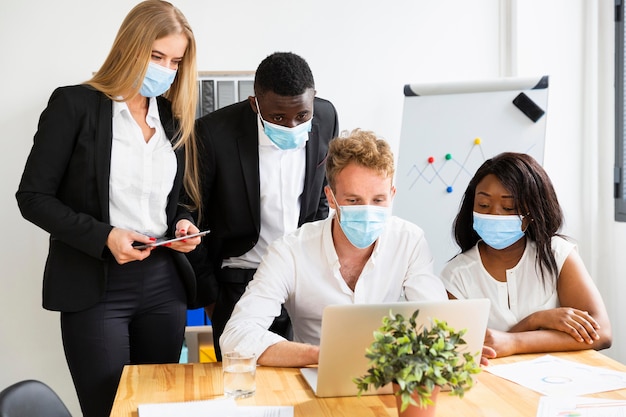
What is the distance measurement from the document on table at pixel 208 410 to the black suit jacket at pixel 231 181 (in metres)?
0.88

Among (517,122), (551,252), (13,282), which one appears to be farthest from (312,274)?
(13,282)

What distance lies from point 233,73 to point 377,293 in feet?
6.08

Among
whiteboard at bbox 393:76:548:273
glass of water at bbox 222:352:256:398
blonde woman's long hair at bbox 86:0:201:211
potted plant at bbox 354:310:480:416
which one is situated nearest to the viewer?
potted plant at bbox 354:310:480:416

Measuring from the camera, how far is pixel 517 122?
133 inches

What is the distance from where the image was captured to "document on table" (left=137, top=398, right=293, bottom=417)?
1428mm

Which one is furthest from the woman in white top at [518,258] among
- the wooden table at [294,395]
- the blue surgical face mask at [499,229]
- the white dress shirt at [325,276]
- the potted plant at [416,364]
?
the potted plant at [416,364]

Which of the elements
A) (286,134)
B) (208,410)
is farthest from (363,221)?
(208,410)

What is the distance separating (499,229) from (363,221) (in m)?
0.47

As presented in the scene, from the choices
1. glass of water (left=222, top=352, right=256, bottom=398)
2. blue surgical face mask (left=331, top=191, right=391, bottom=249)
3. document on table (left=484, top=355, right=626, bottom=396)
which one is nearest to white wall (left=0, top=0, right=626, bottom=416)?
blue surgical face mask (left=331, top=191, right=391, bottom=249)

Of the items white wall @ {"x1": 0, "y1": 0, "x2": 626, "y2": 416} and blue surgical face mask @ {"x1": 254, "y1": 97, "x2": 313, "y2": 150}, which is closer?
blue surgical face mask @ {"x1": 254, "y1": 97, "x2": 313, "y2": 150}

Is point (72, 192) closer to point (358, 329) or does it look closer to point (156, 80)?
point (156, 80)

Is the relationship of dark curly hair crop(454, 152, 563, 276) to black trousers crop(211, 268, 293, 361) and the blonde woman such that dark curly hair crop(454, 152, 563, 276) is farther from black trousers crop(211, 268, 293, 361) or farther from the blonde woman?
the blonde woman

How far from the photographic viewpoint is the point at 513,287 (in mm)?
2160

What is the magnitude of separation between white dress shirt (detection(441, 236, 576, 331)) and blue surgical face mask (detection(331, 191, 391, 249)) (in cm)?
41
